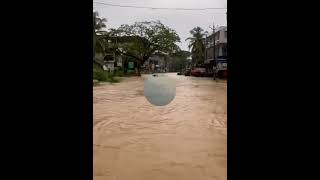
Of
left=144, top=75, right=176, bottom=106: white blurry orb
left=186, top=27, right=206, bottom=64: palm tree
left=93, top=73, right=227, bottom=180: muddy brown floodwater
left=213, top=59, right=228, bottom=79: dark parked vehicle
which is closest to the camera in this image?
left=93, top=73, right=227, bottom=180: muddy brown floodwater

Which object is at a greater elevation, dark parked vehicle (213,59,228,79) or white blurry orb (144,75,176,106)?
dark parked vehicle (213,59,228,79)

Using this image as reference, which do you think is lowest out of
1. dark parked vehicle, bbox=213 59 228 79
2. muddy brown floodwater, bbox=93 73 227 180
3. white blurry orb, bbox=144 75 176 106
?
muddy brown floodwater, bbox=93 73 227 180

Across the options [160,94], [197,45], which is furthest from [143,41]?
[160,94]

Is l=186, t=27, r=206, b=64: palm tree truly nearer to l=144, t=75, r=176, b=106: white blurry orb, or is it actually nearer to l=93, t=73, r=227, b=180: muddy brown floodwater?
l=144, t=75, r=176, b=106: white blurry orb

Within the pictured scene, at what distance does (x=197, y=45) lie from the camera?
4538 centimetres

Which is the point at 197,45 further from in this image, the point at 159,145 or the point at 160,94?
the point at 159,145

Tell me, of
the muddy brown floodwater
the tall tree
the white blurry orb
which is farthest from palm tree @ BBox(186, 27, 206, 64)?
the muddy brown floodwater

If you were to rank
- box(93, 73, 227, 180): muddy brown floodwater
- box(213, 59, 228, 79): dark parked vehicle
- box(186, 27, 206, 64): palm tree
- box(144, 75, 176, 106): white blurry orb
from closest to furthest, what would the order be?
box(93, 73, 227, 180): muddy brown floodwater < box(144, 75, 176, 106): white blurry orb < box(213, 59, 228, 79): dark parked vehicle < box(186, 27, 206, 64): palm tree

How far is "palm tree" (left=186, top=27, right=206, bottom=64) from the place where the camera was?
45.4 meters

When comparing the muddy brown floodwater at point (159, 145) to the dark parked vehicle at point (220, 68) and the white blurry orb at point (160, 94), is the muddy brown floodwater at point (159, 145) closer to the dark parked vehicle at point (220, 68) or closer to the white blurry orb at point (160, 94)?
the white blurry orb at point (160, 94)
